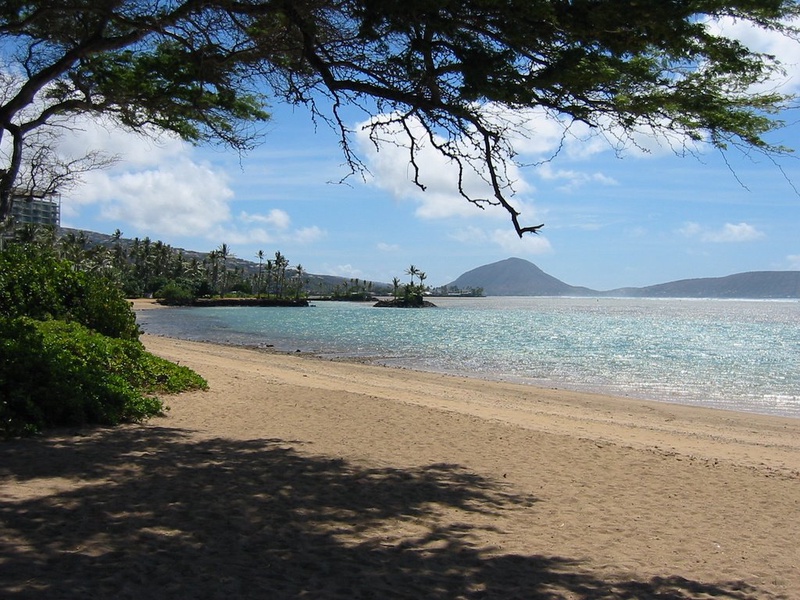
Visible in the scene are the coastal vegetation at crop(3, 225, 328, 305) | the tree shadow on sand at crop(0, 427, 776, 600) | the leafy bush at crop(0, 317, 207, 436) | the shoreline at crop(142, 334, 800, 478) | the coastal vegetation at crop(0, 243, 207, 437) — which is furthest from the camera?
the coastal vegetation at crop(3, 225, 328, 305)

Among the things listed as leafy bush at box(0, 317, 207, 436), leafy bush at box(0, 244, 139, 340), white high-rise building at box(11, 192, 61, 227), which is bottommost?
leafy bush at box(0, 317, 207, 436)

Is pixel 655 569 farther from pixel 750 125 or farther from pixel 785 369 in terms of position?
pixel 785 369

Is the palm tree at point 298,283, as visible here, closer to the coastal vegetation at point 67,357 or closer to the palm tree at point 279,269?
the palm tree at point 279,269

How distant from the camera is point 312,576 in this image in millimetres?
3896

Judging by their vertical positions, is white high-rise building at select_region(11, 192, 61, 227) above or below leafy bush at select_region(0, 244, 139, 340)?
above

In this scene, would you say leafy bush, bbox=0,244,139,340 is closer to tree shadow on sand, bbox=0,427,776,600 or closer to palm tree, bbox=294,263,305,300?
tree shadow on sand, bbox=0,427,776,600

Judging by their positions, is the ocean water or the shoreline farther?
the ocean water

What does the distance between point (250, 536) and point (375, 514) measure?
1.07 metres

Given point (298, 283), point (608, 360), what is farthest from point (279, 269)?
point (608, 360)

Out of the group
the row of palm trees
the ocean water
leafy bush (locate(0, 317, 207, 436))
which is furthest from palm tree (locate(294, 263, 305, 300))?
leafy bush (locate(0, 317, 207, 436))

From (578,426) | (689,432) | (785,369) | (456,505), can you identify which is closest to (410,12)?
(456,505)

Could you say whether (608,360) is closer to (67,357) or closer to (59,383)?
(67,357)

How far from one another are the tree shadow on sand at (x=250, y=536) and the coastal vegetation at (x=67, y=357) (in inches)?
32.6

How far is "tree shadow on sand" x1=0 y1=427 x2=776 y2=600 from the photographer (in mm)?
3696
